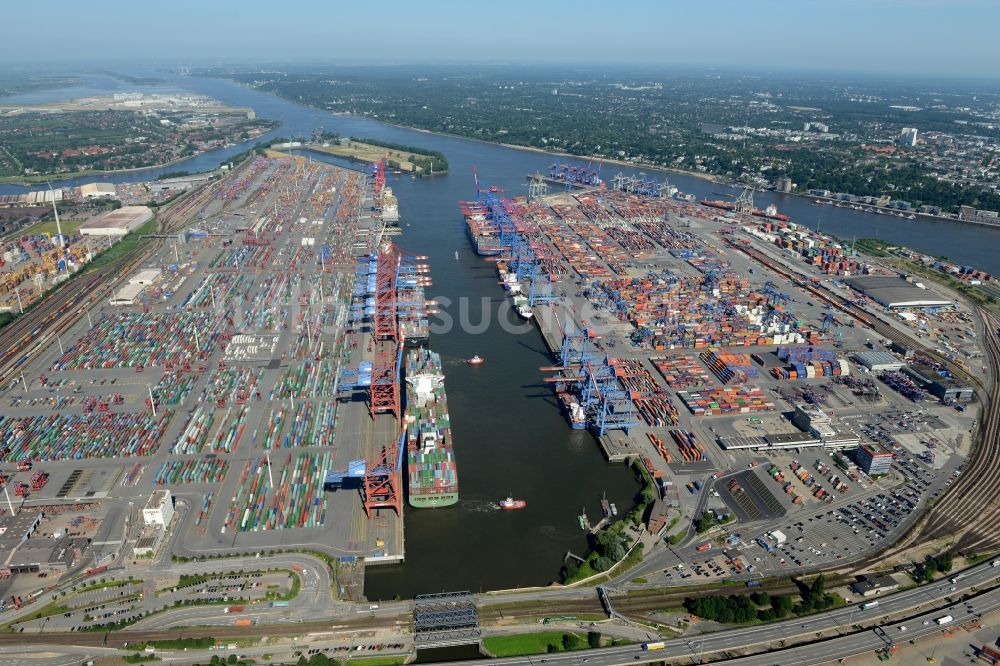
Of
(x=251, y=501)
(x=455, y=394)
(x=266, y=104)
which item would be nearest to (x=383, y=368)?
(x=455, y=394)

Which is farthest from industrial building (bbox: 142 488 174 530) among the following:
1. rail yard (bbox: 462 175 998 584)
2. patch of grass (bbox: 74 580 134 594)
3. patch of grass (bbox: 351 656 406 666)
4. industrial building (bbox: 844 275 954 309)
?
industrial building (bbox: 844 275 954 309)

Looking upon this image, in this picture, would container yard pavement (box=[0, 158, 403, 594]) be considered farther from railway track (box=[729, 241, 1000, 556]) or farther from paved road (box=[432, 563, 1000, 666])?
railway track (box=[729, 241, 1000, 556])

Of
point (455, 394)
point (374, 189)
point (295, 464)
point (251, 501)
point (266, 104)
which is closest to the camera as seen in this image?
point (251, 501)

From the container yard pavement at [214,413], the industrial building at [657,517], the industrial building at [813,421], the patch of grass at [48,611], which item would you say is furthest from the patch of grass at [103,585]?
the industrial building at [813,421]

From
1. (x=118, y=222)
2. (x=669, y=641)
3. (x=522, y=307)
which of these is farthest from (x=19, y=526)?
(x=118, y=222)

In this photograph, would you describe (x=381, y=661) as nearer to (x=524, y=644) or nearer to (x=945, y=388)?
(x=524, y=644)

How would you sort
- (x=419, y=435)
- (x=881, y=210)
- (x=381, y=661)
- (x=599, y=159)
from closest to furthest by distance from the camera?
(x=381, y=661)
(x=419, y=435)
(x=881, y=210)
(x=599, y=159)

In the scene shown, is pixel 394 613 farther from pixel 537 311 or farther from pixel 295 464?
pixel 537 311
